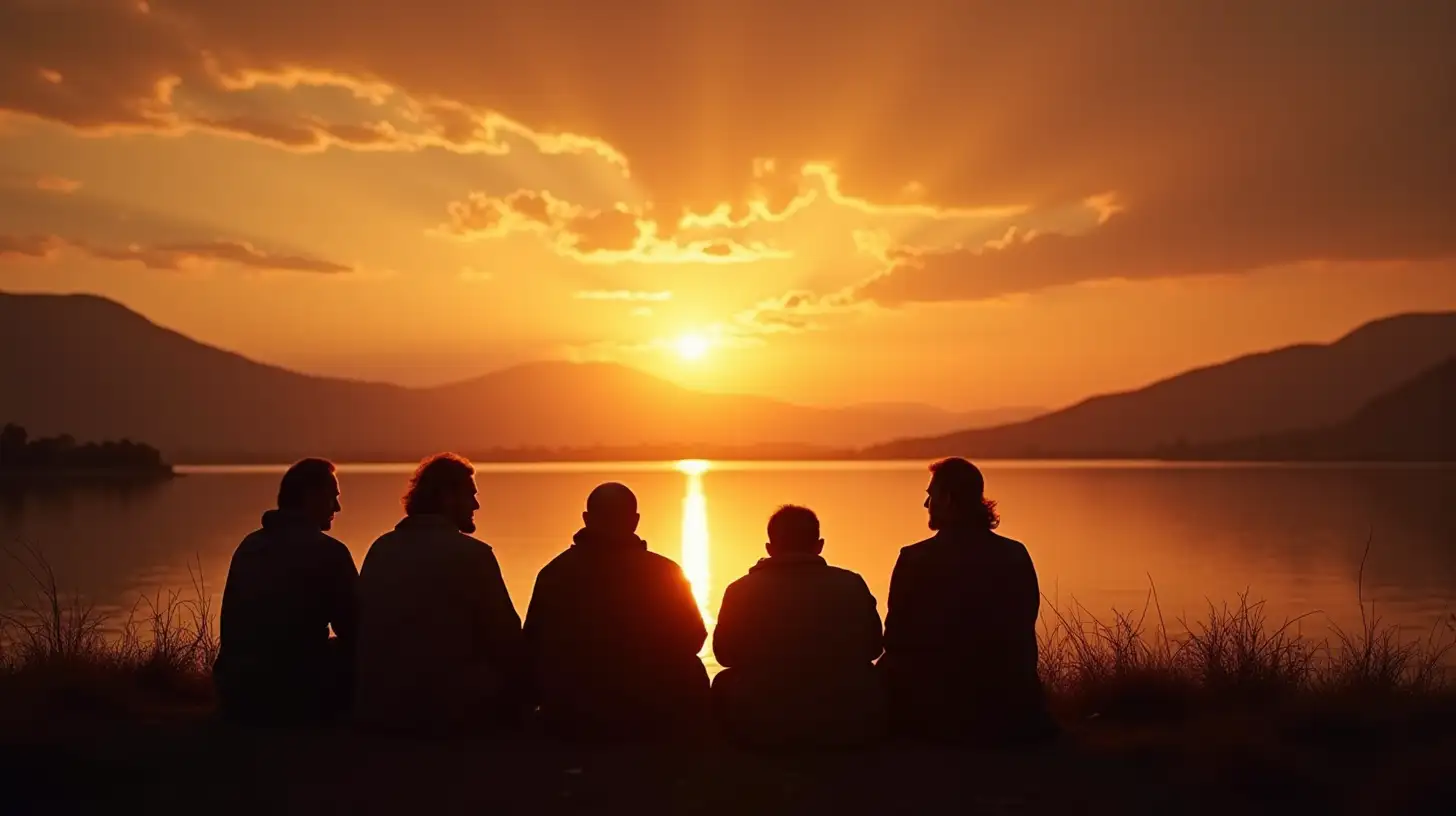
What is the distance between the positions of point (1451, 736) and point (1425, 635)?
15.8 meters

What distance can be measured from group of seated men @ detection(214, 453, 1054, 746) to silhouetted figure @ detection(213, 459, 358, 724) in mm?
13

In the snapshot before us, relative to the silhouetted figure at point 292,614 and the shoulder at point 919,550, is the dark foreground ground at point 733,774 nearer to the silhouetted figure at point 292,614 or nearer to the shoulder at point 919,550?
the silhouetted figure at point 292,614

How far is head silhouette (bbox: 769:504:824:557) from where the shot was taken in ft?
21.4

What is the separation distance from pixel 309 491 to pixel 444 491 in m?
0.84

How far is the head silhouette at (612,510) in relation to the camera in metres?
6.45

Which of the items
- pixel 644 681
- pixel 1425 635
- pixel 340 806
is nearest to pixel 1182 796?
pixel 644 681

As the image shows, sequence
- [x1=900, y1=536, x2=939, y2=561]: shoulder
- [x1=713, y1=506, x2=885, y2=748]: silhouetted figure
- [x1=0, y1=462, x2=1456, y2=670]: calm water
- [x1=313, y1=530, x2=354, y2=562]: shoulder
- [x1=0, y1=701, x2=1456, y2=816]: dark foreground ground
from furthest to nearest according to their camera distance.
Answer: [x1=0, y1=462, x2=1456, y2=670]: calm water, [x1=313, y1=530, x2=354, y2=562]: shoulder, [x1=900, y1=536, x2=939, y2=561]: shoulder, [x1=713, y1=506, x2=885, y2=748]: silhouetted figure, [x1=0, y1=701, x2=1456, y2=816]: dark foreground ground

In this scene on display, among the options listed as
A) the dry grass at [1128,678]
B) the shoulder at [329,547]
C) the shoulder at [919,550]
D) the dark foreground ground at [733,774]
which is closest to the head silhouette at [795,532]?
the shoulder at [919,550]

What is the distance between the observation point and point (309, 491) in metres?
6.82

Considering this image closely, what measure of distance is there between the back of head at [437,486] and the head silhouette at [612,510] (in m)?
0.76

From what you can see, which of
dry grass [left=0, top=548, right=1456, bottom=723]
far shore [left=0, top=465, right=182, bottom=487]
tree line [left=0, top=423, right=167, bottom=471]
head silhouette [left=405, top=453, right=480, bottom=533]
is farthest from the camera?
tree line [left=0, top=423, right=167, bottom=471]

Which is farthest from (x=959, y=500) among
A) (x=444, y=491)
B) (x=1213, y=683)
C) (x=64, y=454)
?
(x=64, y=454)

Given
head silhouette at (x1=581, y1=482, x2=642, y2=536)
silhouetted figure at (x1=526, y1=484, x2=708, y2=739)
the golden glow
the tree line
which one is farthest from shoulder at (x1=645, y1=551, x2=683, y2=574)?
the tree line

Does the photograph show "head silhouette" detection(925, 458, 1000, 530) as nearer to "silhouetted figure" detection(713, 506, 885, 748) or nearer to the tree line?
"silhouetted figure" detection(713, 506, 885, 748)
